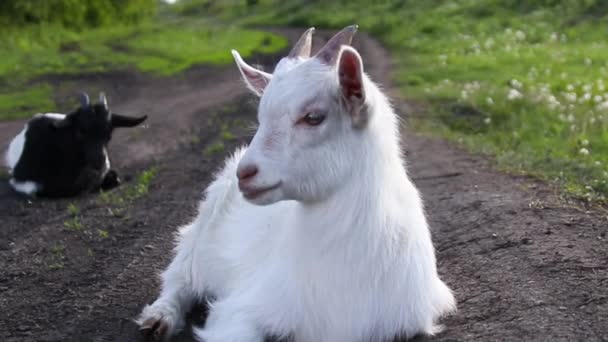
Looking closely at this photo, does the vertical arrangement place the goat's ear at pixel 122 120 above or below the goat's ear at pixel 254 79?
below

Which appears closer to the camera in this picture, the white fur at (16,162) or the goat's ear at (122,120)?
the white fur at (16,162)

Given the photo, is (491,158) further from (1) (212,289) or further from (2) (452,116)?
(1) (212,289)

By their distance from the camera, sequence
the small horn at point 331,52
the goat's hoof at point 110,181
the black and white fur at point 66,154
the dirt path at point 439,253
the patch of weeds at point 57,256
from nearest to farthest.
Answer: the small horn at point 331,52 → the dirt path at point 439,253 → the patch of weeds at point 57,256 → the black and white fur at point 66,154 → the goat's hoof at point 110,181

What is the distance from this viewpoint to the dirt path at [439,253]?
422 centimetres

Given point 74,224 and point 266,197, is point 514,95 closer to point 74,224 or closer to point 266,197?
point 74,224

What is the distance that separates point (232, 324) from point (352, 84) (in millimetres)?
1511

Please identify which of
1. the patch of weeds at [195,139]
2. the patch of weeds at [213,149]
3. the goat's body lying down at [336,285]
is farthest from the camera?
the patch of weeds at [195,139]

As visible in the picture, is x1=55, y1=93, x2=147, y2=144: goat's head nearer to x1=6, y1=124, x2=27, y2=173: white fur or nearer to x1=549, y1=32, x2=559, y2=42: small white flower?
x1=6, y1=124, x2=27, y2=173: white fur

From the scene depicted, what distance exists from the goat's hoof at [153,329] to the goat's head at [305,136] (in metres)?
1.37

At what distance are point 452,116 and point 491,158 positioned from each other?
2.95 metres

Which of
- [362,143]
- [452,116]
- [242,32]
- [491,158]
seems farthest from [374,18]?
[362,143]

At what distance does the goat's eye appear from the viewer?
3523mm

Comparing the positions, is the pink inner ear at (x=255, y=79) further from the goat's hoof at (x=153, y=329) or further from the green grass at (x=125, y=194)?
the green grass at (x=125, y=194)

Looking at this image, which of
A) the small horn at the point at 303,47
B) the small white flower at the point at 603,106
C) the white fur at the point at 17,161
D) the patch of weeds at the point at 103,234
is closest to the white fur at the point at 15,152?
the white fur at the point at 17,161
